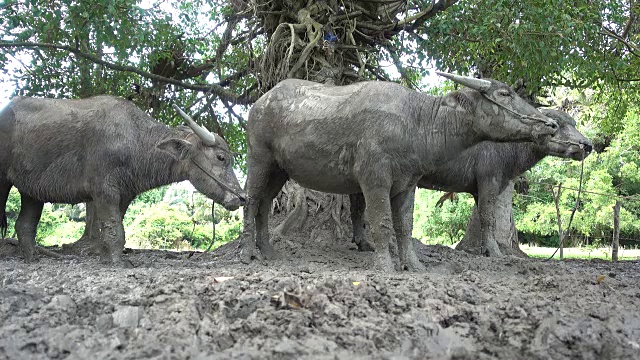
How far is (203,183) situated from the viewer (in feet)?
21.9

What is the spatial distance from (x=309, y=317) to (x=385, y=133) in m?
2.51

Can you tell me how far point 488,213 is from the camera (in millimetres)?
8008

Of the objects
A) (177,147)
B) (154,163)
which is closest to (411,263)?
(177,147)

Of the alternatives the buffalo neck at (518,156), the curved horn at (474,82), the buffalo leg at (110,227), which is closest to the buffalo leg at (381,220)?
the curved horn at (474,82)

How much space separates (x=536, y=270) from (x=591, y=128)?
751 inches

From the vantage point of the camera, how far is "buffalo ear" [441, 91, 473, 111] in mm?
5895

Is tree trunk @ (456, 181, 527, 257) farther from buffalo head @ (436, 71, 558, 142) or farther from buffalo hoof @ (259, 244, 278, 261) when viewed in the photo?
buffalo head @ (436, 71, 558, 142)

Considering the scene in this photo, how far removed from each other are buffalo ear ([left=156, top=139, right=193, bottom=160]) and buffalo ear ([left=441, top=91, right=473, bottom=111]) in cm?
281

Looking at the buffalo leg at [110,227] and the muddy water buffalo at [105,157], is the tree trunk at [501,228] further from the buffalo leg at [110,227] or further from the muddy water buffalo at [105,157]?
the buffalo leg at [110,227]

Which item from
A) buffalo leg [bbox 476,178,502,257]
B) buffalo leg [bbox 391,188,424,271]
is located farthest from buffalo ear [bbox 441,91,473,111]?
buffalo leg [bbox 476,178,502,257]

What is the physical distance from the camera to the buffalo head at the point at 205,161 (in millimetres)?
6613

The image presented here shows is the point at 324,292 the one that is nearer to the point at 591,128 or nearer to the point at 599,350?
the point at 599,350

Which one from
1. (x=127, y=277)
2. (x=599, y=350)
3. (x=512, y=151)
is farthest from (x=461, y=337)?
(x=512, y=151)

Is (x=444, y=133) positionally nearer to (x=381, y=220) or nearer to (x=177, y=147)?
(x=381, y=220)
